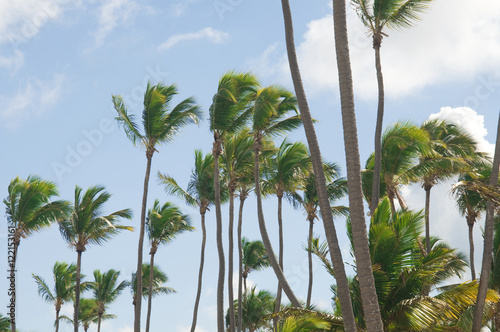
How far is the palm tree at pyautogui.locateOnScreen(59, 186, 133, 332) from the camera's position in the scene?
2652 cm

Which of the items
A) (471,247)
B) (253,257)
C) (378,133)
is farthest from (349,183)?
(253,257)

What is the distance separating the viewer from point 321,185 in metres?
11.3

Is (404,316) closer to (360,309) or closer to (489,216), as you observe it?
(360,309)

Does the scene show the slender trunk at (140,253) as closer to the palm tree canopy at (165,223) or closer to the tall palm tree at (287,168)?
the tall palm tree at (287,168)

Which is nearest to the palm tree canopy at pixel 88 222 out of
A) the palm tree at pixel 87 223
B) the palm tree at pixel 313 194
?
the palm tree at pixel 87 223

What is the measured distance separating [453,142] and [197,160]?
12030mm

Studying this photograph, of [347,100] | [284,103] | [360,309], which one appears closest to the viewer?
[347,100]

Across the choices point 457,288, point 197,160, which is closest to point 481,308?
point 457,288

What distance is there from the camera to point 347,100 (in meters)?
10.0

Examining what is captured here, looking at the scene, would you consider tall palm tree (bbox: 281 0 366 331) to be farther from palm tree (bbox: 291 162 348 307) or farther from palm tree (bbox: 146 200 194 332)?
palm tree (bbox: 146 200 194 332)

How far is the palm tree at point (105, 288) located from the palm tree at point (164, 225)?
523 inches

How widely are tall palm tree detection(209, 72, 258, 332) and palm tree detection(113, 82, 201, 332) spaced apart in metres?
1.88

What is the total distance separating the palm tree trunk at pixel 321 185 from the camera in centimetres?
1014

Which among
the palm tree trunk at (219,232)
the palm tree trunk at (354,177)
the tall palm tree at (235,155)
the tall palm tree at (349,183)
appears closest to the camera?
the palm tree trunk at (354,177)
